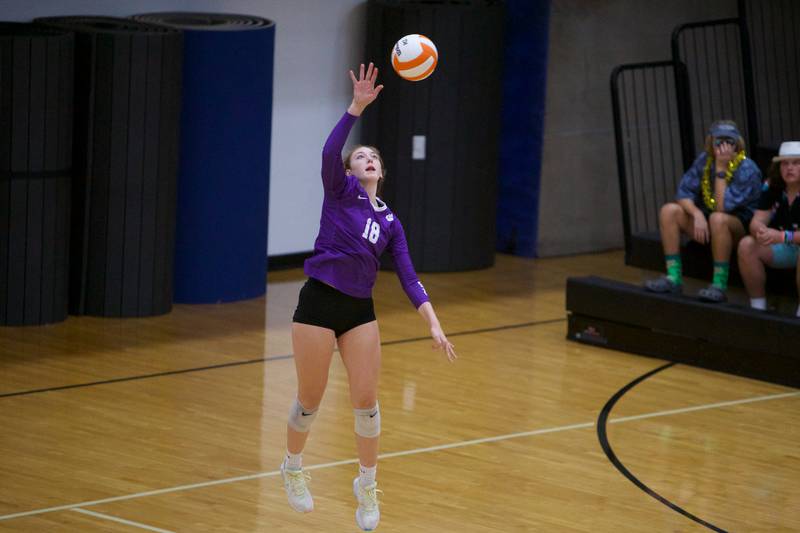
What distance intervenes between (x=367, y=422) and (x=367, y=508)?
1.30 feet

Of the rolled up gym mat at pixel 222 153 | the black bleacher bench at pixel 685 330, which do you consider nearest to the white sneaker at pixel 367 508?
the black bleacher bench at pixel 685 330

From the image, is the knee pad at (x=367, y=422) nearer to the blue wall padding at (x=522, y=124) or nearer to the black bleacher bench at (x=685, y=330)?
the black bleacher bench at (x=685, y=330)

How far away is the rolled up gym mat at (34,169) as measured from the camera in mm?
9938

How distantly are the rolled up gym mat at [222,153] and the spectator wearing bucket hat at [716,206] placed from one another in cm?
296

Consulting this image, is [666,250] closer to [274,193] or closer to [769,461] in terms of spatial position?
[769,461]

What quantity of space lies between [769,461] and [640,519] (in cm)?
129

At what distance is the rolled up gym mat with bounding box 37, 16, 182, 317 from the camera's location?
10.3 m

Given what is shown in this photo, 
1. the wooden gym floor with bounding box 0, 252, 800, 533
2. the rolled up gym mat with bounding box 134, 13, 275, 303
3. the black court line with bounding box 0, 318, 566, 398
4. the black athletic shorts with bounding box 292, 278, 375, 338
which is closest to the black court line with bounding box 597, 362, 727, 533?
the wooden gym floor with bounding box 0, 252, 800, 533

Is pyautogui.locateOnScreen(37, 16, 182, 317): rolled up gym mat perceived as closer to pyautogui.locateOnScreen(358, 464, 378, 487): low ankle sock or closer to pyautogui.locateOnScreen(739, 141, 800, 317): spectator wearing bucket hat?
pyautogui.locateOnScreen(739, 141, 800, 317): spectator wearing bucket hat

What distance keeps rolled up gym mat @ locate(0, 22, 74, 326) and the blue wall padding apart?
169 inches

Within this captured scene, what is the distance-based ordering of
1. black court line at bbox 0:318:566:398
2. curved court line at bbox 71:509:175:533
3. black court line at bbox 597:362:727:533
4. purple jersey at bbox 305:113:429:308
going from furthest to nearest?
1. black court line at bbox 0:318:566:398
2. black court line at bbox 597:362:727:533
3. curved court line at bbox 71:509:175:533
4. purple jersey at bbox 305:113:429:308

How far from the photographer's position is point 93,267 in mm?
10594

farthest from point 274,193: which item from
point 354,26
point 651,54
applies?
point 651,54

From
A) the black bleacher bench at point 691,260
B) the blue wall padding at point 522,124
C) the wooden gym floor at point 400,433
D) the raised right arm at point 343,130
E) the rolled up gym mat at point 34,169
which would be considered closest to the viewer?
the raised right arm at point 343,130
